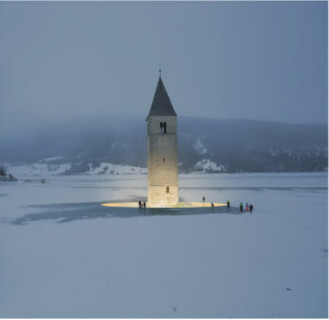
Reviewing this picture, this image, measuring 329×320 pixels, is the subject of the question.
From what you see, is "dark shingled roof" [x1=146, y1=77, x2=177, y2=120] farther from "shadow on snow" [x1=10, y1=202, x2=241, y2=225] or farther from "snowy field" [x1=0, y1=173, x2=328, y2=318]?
"snowy field" [x1=0, y1=173, x2=328, y2=318]

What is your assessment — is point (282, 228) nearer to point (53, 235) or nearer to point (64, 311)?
point (53, 235)

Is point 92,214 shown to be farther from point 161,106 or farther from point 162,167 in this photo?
point 161,106

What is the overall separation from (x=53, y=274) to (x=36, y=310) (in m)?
2.87

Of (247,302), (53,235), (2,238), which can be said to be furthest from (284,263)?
(2,238)

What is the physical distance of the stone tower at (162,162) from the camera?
124 feet

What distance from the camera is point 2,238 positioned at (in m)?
20.8

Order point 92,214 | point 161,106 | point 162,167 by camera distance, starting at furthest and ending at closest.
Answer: point 161,106
point 162,167
point 92,214

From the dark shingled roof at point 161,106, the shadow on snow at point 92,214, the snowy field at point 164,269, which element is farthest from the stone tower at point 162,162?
the snowy field at point 164,269

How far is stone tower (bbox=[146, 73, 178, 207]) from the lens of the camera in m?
37.8

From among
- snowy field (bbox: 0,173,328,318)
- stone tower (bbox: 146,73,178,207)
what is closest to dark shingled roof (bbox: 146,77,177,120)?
stone tower (bbox: 146,73,178,207)

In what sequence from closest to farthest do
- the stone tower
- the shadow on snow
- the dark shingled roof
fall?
1. the shadow on snow
2. the stone tower
3. the dark shingled roof

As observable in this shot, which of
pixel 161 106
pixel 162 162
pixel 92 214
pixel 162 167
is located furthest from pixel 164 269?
pixel 161 106

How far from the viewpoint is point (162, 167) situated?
37.8m

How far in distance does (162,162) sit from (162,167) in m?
0.52
